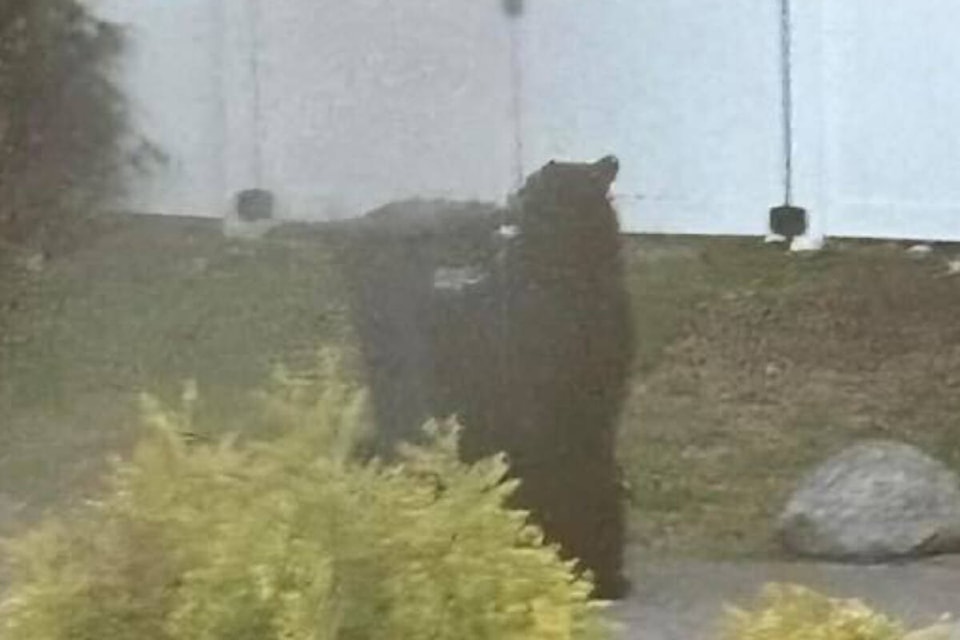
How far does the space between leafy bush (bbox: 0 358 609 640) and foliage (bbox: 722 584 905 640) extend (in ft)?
0.48

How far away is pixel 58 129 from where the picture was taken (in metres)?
3.21

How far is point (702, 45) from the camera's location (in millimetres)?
3174

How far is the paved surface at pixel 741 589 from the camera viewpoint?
3.07 m

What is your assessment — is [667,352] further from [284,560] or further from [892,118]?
[284,560]

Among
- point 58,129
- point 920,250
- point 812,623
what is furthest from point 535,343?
point 812,623

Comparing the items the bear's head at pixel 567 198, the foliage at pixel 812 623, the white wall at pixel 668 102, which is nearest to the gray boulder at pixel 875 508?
the white wall at pixel 668 102

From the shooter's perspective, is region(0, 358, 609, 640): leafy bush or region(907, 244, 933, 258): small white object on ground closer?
region(0, 358, 609, 640): leafy bush

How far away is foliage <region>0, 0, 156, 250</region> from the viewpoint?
3186mm

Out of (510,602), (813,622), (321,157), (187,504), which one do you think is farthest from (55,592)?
(321,157)

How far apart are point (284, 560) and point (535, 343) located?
1.49 meters

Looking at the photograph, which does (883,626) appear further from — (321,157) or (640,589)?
(321,157)

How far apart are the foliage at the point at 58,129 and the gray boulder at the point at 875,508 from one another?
1.06 meters

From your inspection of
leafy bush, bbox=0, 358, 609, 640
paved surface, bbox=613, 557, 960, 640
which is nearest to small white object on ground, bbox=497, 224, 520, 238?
paved surface, bbox=613, 557, 960, 640

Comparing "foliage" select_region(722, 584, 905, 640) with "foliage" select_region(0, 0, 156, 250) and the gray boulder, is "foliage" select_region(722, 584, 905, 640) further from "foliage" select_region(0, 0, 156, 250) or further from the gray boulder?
"foliage" select_region(0, 0, 156, 250)
